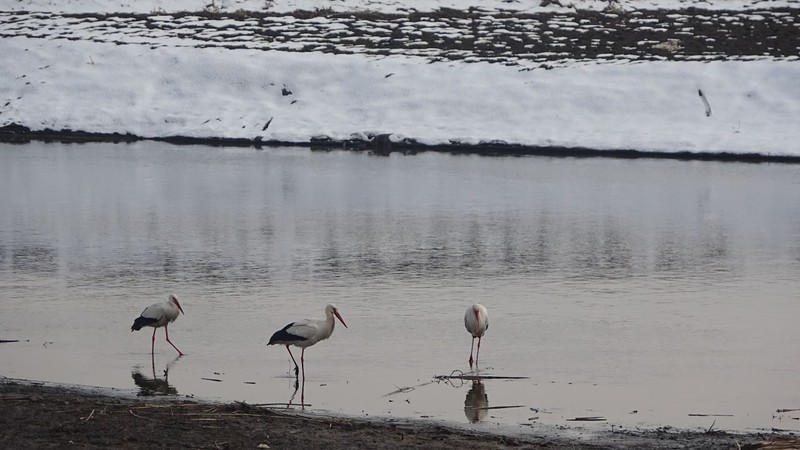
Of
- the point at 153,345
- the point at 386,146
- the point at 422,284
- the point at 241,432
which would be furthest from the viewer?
the point at 386,146

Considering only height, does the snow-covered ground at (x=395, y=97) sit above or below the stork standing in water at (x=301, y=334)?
below

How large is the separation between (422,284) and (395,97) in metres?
27.4

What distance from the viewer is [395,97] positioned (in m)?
44.4

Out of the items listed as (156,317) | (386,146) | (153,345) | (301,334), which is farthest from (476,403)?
(386,146)

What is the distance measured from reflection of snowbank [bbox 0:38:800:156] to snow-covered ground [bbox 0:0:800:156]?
7 cm

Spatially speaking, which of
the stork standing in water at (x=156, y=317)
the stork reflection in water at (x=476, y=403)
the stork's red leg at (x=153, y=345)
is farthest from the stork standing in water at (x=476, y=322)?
the stork's red leg at (x=153, y=345)

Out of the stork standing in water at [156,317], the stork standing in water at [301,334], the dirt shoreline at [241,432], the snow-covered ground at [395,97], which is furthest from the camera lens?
the snow-covered ground at [395,97]

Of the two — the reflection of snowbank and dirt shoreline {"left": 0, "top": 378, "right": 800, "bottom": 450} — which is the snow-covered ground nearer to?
the reflection of snowbank

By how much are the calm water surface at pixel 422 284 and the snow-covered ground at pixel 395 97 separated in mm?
7632

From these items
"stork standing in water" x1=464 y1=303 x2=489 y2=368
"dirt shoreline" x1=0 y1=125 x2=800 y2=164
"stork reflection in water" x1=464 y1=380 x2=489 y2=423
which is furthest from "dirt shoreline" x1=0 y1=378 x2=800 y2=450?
"dirt shoreline" x1=0 y1=125 x2=800 y2=164

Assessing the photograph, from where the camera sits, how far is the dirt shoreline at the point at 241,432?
873cm

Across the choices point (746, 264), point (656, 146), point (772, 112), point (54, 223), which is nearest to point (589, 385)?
point (746, 264)

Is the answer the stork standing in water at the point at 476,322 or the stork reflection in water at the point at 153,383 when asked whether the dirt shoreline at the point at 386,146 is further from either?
the stork reflection in water at the point at 153,383

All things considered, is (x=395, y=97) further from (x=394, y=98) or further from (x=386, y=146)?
(x=386, y=146)
